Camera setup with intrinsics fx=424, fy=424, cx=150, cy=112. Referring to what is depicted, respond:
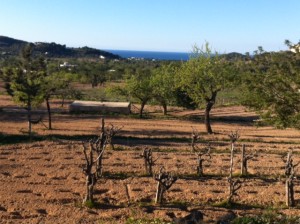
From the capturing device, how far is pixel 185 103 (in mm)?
46312

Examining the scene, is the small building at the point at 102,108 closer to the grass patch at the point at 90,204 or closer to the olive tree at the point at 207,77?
the olive tree at the point at 207,77

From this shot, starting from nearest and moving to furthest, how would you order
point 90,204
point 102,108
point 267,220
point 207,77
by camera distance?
1. point 267,220
2. point 90,204
3. point 207,77
4. point 102,108

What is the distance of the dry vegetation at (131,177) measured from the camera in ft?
52.3

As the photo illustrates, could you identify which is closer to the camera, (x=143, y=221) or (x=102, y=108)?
(x=143, y=221)

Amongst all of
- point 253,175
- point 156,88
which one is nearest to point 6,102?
point 156,88

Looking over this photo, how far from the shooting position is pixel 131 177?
803 inches

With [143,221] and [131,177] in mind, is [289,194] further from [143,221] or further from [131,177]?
[131,177]

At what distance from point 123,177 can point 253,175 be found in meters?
6.58

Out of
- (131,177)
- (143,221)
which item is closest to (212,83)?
(131,177)

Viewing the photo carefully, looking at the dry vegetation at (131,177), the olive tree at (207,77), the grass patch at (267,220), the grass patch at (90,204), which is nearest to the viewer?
the grass patch at (267,220)

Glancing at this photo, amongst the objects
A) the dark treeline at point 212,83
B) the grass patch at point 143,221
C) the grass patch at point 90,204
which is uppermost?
the dark treeline at point 212,83

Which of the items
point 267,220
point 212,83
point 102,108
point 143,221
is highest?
point 212,83

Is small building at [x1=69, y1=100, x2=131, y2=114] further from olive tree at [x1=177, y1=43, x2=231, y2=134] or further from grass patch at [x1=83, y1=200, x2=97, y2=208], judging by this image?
grass patch at [x1=83, y1=200, x2=97, y2=208]

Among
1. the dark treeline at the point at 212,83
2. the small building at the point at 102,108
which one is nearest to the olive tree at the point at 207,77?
the dark treeline at the point at 212,83
